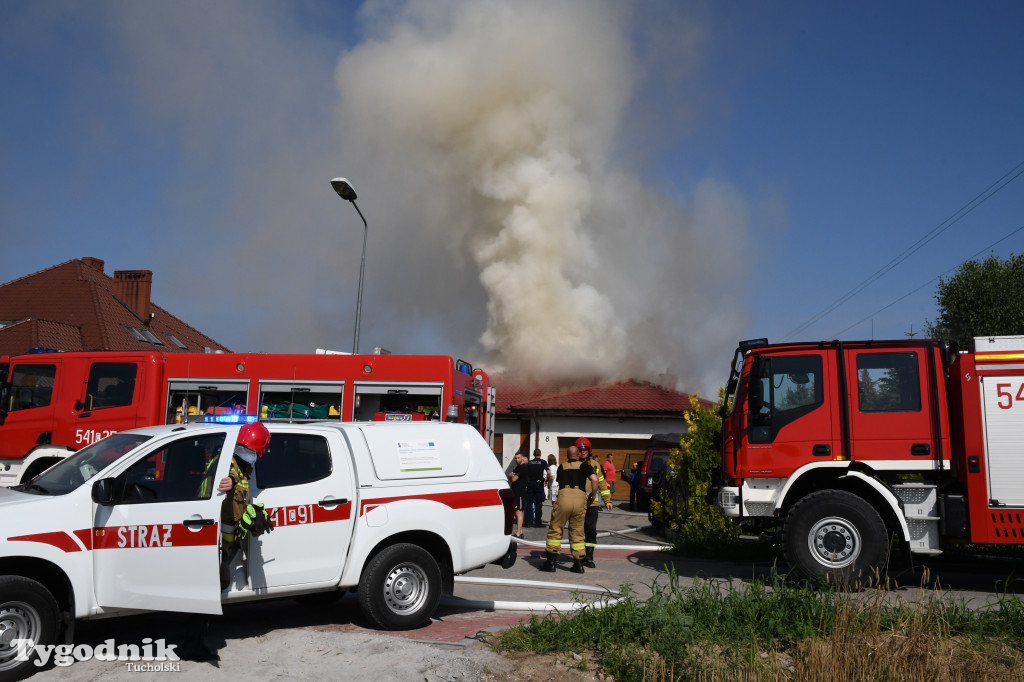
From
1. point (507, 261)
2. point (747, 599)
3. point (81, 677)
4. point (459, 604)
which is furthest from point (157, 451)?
point (507, 261)

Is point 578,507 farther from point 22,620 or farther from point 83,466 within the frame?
point 22,620

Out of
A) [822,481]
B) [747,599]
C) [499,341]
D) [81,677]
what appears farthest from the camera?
[499,341]

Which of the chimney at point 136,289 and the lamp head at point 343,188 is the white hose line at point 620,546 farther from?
the chimney at point 136,289

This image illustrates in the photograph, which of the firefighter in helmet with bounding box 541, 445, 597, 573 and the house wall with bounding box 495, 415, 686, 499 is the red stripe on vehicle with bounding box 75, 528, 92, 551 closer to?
the firefighter in helmet with bounding box 541, 445, 597, 573

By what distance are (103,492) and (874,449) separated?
281 inches

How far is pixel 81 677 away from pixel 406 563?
2396mm

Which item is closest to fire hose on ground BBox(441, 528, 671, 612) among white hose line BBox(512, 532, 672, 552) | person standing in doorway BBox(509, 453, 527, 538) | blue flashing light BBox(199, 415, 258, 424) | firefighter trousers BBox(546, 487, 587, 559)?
firefighter trousers BBox(546, 487, 587, 559)

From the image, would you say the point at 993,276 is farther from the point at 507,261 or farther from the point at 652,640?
the point at 652,640

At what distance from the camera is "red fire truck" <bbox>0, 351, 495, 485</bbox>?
445 inches

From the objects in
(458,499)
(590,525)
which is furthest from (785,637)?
(590,525)

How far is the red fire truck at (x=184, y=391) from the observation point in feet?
37.1

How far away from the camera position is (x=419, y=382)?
1123 centimetres

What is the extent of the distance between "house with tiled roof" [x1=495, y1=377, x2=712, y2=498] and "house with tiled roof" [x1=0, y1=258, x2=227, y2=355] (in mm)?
11226

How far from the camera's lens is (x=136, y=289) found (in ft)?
103
